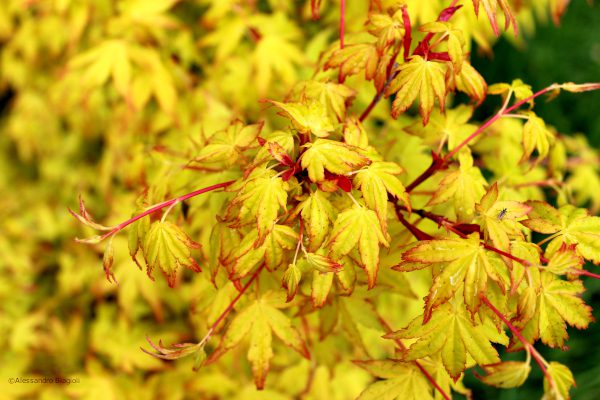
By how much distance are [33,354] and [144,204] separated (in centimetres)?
150

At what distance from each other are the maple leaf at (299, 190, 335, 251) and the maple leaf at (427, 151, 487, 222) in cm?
28

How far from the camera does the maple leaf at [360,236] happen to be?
0.98m

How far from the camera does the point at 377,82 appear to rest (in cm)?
115

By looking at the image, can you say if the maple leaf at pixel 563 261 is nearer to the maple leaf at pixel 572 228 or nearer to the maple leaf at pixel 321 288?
the maple leaf at pixel 572 228

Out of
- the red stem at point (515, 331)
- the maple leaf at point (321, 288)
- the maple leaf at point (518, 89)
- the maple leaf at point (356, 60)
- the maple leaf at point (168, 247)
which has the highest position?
the maple leaf at point (356, 60)

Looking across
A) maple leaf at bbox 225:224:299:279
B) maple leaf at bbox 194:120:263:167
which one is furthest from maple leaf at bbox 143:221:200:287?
maple leaf at bbox 194:120:263:167

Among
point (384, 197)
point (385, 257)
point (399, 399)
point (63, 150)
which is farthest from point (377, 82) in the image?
point (63, 150)

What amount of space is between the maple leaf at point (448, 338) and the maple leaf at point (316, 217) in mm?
230

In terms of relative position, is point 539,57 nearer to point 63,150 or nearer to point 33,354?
point 63,150

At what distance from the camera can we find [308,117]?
1.08m

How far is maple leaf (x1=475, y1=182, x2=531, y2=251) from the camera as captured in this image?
3.24 ft

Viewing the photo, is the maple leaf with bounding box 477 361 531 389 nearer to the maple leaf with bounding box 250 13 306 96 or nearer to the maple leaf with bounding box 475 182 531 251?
the maple leaf with bounding box 475 182 531 251

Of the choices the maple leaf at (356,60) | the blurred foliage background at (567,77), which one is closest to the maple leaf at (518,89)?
the maple leaf at (356,60)

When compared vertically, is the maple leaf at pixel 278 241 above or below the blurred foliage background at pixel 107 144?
above
